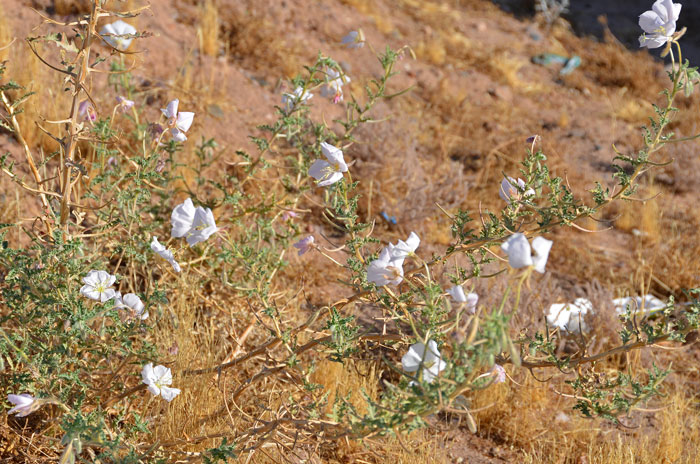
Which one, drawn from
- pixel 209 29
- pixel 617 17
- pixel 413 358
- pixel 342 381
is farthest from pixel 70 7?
pixel 617 17

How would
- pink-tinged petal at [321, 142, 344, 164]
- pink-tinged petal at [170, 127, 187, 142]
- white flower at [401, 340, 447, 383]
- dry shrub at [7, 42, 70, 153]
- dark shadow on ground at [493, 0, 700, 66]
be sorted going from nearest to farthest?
white flower at [401, 340, 447, 383] → pink-tinged petal at [321, 142, 344, 164] → pink-tinged petal at [170, 127, 187, 142] → dry shrub at [7, 42, 70, 153] → dark shadow on ground at [493, 0, 700, 66]

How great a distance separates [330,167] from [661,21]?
905mm

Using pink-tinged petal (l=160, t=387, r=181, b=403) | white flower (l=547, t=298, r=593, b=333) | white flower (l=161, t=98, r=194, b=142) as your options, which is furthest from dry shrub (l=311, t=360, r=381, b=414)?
white flower (l=547, t=298, r=593, b=333)

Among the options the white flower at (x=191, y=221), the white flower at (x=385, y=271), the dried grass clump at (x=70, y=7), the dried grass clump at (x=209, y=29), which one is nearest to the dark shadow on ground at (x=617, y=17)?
the dried grass clump at (x=209, y=29)

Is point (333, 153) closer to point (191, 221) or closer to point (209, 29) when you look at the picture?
point (191, 221)

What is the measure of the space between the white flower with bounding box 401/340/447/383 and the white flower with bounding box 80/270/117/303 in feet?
2.65

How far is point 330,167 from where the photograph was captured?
167cm

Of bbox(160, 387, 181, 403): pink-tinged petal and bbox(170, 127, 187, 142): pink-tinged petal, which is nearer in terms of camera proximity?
bbox(160, 387, 181, 403): pink-tinged petal

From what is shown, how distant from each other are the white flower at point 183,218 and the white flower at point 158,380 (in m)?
0.38

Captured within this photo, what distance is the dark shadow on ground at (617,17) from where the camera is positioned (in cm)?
895

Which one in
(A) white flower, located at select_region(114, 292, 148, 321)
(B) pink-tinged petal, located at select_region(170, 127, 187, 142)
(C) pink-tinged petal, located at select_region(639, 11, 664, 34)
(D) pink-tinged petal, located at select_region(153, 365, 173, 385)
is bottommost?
(D) pink-tinged petal, located at select_region(153, 365, 173, 385)

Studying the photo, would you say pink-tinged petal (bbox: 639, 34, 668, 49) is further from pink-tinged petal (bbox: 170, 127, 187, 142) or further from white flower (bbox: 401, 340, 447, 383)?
pink-tinged petal (bbox: 170, 127, 187, 142)

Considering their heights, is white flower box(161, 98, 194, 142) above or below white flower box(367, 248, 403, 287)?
below

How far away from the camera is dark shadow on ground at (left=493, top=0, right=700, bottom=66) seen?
352 inches
